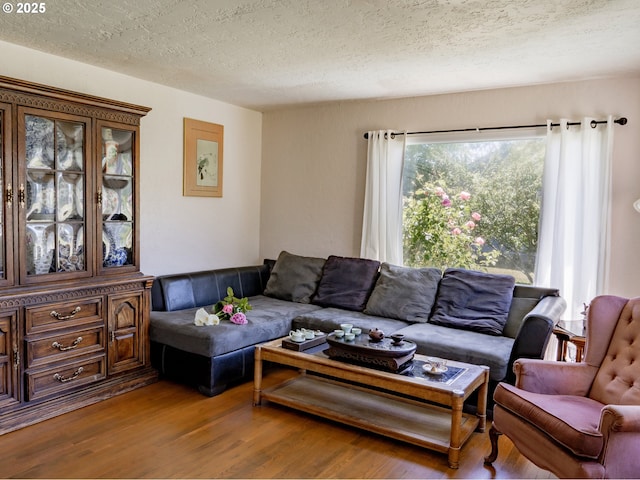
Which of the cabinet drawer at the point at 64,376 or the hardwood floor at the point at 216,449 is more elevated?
the cabinet drawer at the point at 64,376

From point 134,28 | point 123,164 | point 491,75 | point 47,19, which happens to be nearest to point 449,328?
point 491,75

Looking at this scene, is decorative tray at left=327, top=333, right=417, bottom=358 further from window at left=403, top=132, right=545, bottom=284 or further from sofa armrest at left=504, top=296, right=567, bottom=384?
window at left=403, top=132, right=545, bottom=284

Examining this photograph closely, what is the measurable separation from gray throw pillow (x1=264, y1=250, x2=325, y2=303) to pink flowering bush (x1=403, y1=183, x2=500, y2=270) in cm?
89

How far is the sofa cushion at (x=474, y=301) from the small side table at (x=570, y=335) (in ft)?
1.30

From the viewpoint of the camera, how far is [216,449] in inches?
108

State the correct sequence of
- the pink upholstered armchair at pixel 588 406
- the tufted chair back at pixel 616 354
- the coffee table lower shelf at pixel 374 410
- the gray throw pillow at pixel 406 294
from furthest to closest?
the gray throw pillow at pixel 406 294, the coffee table lower shelf at pixel 374 410, the tufted chair back at pixel 616 354, the pink upholstered armchair at pixel 588 406

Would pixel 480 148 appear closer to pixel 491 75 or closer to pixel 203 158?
pixel 491 75

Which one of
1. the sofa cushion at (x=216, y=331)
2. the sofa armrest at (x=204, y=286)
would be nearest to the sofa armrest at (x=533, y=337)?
the sofa cushion at (x=216, y=331)

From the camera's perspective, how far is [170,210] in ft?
14.8

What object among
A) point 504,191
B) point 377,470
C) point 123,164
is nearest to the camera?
point 377,470

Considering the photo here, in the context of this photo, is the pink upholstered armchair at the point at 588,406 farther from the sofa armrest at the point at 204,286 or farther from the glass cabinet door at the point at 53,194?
the glass cabinet door at the point at 53,194

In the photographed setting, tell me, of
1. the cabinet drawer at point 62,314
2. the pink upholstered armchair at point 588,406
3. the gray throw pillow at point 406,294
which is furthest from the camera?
the gray throw pillow at point 406,294

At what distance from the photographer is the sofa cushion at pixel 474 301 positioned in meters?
3.72

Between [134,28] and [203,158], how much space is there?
76.3 inches
